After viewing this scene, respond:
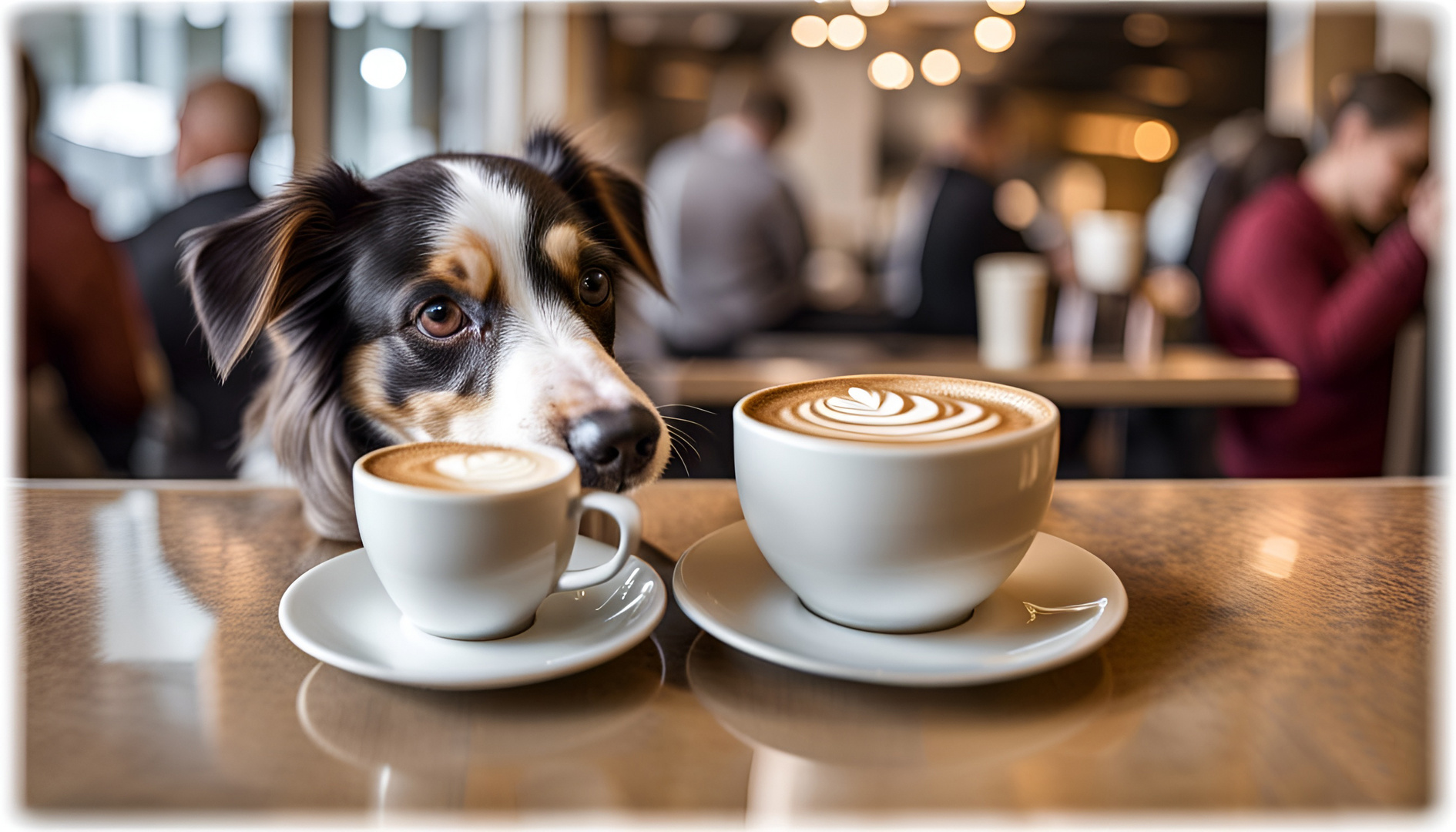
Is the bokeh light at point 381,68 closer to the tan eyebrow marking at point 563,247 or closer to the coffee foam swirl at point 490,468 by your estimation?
the tan eyebrow marking at point 563,247

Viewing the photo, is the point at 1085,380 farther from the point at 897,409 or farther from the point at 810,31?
the point at 810,31

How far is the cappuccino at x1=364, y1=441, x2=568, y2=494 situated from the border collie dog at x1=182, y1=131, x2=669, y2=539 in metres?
0.13

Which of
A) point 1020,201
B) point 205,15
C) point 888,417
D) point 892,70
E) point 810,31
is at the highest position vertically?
point 810,31

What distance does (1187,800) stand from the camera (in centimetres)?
47

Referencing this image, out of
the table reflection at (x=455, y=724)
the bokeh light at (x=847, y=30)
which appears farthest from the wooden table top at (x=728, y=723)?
the bokeh light at (x=847, y=30)

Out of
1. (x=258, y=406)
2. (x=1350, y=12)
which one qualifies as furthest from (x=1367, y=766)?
(x=1350, y=12)

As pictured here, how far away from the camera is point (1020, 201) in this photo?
7.19 meters

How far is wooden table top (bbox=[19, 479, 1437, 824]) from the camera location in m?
0.48

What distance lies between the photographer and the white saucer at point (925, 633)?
54 cm

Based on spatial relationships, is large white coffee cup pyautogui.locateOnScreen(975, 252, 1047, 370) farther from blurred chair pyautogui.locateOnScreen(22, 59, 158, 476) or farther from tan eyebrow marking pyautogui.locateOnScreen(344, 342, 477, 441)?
blurred chair pyautogui.locateOnScreen(22, 59, 158, 476)

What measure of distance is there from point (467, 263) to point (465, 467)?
0.93 ft

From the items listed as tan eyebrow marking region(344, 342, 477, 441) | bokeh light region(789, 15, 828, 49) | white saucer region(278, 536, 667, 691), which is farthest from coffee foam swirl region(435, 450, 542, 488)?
bokeh light region(789, 15, 828, 49)

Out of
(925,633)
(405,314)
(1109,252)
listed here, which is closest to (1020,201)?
(1109,252)

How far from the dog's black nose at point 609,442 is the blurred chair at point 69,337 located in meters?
2.20
